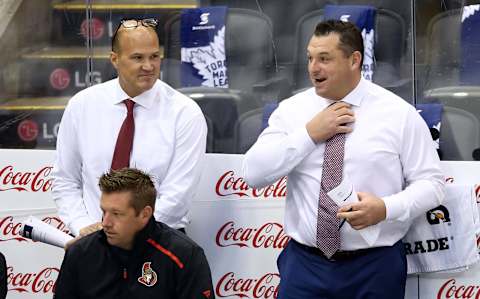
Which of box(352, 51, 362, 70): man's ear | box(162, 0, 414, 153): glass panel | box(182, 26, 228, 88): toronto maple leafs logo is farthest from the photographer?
box(182, 26, 228, 88): toronto maple leafs logo

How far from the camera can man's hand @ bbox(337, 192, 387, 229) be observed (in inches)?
195

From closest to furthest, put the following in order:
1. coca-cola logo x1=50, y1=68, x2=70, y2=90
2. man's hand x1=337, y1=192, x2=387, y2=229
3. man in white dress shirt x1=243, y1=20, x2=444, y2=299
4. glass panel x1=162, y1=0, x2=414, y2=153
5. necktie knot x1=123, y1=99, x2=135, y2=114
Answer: man's hand x1=337, y1=192, x2=387, y2=229
man in white dress shirt x1=243, y1=20, x2=444, y2=299
necktie knot x1=123, y1=99, x2=135, y2=114
glass panel x1=162, y1=0, x2=414, y2=153
coca-cola logo x1=50, y1=68, x2=70, y2=90

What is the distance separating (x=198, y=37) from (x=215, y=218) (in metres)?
1.12

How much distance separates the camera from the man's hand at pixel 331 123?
5.09 metres

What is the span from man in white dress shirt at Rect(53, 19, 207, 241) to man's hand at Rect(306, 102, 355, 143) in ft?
2.26

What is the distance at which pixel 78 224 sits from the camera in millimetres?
5531

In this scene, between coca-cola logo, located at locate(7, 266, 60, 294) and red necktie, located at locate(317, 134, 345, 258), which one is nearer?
red necktie, located at locate(317, 134, 345, 258)

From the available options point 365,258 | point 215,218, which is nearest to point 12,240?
point 215,218

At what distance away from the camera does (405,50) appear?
626 centimetres

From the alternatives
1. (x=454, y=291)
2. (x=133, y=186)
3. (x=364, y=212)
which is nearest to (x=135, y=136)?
(x=133, y=186)

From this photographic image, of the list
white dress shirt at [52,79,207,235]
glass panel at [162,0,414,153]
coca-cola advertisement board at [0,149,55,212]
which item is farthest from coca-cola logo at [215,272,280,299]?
coca-cola advertisement board at [0,149,55,212]

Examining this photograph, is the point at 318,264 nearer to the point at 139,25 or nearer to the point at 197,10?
the point at 139,25

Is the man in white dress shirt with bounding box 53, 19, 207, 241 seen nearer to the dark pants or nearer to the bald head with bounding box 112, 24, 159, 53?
the bald head with bounding box 112, 24, 159, 53

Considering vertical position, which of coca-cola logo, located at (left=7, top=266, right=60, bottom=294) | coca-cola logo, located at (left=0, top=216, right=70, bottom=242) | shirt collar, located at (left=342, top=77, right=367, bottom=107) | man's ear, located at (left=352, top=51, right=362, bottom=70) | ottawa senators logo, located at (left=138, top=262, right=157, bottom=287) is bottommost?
coca-cola logo, located at (left=7, top=266, right=60, bottom=294)
